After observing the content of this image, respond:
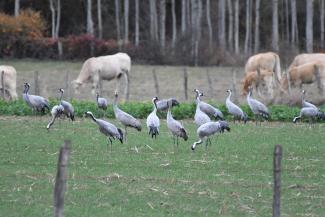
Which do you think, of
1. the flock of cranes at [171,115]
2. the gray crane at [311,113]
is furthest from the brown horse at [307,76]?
the gray crane at [311,113]

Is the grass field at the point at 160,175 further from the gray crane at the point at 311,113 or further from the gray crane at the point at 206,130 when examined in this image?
the gray crane at the point at 311,113

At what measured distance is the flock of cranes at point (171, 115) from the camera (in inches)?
650

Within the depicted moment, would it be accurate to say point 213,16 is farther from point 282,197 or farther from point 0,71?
point 282,197

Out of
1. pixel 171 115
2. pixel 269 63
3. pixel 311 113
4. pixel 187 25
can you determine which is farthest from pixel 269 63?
pixel 187 25

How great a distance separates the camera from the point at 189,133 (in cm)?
2000

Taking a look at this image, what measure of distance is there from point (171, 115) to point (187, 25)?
32825 mm

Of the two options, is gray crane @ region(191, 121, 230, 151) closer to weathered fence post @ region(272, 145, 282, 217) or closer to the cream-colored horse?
weathered fence post @ region(272, 145, 282, 217)

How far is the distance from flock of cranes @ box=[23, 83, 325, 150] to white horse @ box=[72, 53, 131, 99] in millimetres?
9422

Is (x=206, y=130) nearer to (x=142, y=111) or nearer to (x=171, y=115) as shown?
(x=171, y=115)

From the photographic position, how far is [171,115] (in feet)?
60.5

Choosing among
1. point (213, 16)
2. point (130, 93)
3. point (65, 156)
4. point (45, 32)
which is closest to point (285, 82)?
point (130, 93)

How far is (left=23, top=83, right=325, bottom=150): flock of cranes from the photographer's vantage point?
54.1 feet

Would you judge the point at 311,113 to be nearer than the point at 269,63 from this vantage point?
Yes

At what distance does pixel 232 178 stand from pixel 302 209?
2311 mm
